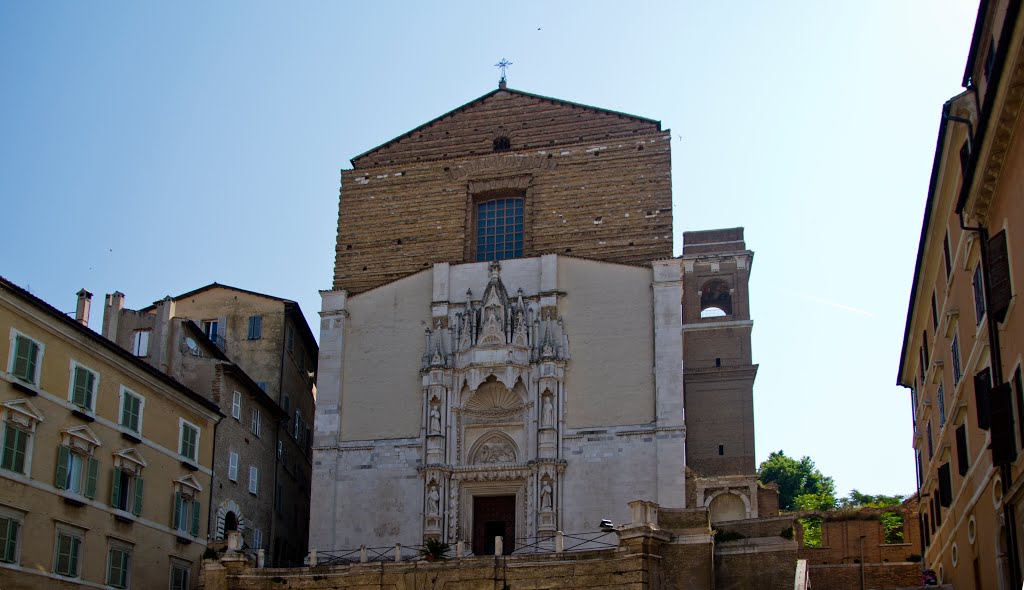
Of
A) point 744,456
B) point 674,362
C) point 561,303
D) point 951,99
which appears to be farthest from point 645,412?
point 951,99

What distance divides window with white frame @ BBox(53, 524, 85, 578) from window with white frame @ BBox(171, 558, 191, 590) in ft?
14.3

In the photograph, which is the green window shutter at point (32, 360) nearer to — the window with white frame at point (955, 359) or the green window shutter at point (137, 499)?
the green window shutter at point (137, 499)

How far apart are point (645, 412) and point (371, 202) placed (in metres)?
13.6

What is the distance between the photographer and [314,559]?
1414 inches

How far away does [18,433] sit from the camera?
2917cm

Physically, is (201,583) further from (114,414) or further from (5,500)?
(5,500)

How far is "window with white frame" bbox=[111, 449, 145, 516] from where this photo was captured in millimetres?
32844

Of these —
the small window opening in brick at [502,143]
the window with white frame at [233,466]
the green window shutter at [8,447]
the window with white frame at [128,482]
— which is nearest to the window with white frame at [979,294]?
the green window shutter at [8,447]

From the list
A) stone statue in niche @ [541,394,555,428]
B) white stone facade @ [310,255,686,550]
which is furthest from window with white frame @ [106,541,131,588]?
stone statue in niche @ [541,394,555,428]

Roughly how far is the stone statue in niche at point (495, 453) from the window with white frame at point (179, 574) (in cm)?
1000

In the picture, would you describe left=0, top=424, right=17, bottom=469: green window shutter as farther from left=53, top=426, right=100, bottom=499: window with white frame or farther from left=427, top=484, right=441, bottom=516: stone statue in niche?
left=427, top=484, right=441, bottom=516: stone statue in niche

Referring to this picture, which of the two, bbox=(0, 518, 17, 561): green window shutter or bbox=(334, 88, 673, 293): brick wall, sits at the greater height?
bbox=(334, 88, 673, 293): brick wall

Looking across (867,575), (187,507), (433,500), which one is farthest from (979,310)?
(187,507)

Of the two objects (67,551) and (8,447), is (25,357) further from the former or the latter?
(67,551)
